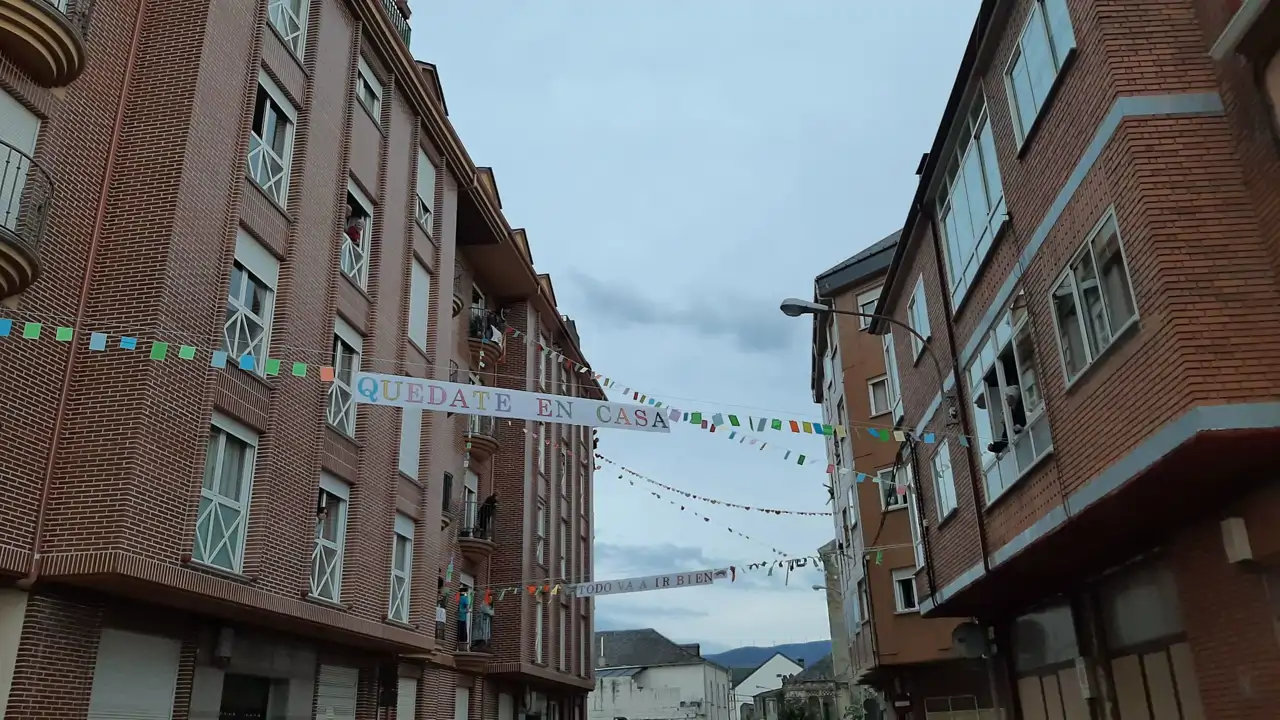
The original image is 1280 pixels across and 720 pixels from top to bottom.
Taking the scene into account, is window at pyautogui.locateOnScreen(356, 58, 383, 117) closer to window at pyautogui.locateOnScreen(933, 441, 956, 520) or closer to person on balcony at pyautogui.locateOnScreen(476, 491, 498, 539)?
person on balcony at pyautogui.locateOnScreen(476, 491, 498, 539)

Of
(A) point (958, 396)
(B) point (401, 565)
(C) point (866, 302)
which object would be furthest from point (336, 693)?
(C) point (866, 302)

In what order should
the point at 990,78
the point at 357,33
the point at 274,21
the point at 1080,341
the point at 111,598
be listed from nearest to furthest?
the point at 1080,341 < the point at 111,598 < the point at 990,78 < the point at 274,21 < the point at 357,33

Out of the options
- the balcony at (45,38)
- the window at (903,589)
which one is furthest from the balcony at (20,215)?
the window at (903,589)

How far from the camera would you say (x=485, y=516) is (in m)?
26.7

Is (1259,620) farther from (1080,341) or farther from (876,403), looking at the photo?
(876,403)

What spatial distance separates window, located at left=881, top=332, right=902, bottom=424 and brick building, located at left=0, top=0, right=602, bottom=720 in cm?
1028

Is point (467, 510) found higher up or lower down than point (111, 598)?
higher up

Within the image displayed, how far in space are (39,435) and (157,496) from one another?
4.56 ft

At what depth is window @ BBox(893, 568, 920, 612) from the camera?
2367 cm

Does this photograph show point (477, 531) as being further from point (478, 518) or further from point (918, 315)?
point (918, 315)

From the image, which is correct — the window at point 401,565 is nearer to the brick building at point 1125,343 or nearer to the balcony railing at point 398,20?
the brick building at point 1125,343

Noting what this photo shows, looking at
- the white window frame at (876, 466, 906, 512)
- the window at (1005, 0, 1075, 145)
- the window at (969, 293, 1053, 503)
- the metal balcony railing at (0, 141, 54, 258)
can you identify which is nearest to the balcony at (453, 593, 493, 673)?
the white window frame at (876, 466, 906, 512)

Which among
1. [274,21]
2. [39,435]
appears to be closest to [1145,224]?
[39,435]

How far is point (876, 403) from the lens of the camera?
2697 cm
